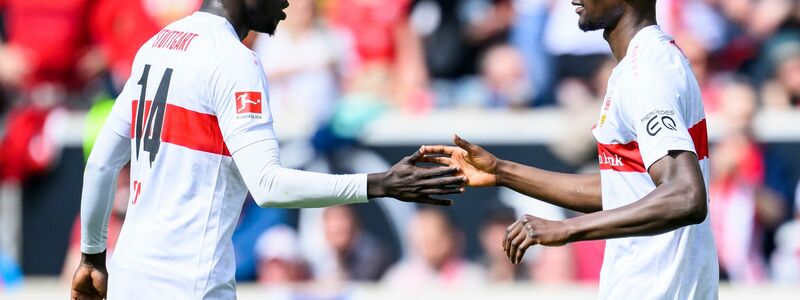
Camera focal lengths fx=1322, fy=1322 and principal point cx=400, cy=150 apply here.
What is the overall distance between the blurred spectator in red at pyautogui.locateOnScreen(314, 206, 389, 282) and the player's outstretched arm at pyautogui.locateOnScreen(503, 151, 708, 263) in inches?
187

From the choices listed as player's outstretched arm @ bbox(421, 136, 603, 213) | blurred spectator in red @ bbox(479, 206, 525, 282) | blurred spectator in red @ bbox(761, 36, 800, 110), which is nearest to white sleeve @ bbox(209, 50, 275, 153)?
player's outstretched arm @ bbox(421, 136, 603, 213)

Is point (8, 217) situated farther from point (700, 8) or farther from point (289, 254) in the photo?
point (700, 8)

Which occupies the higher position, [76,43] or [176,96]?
[76,43]

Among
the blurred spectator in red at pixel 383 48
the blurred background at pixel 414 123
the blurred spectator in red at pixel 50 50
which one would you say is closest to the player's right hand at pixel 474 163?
the blurred background at pixel 414 123

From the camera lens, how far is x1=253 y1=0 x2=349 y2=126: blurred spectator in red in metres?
9.34

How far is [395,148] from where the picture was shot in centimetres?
896

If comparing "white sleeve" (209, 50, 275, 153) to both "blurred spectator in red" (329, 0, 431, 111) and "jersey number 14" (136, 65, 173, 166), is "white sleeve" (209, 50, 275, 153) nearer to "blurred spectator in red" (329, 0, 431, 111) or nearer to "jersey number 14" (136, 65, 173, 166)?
"jersey number 14" (136, 65, 173, 166)

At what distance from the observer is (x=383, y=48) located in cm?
955

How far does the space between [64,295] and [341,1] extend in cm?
288

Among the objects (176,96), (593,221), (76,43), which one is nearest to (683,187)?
(593,221)

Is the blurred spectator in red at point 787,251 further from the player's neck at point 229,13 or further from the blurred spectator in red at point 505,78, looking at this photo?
the player's neck at point 229,13

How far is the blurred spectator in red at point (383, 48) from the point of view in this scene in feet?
31.0

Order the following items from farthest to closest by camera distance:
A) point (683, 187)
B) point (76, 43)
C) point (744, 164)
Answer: point (76, 43) < point (744, 164) < point (683, 187)

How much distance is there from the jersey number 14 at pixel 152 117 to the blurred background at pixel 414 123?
4173 millimetres
